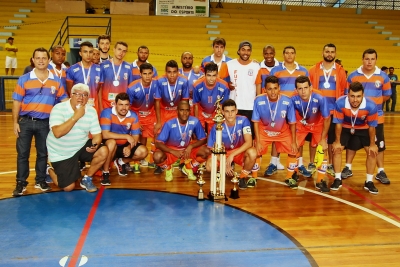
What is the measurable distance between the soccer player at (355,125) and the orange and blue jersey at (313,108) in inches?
6.9

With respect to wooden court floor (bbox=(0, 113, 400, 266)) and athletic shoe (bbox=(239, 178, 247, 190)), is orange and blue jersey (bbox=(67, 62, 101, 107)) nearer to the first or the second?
wooden court floor (bbox=(0, 113, 400, 266))

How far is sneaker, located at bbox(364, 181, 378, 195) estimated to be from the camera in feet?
16.4

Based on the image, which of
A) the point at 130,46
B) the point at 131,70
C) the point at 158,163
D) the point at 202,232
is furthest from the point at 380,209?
the point at 130,46

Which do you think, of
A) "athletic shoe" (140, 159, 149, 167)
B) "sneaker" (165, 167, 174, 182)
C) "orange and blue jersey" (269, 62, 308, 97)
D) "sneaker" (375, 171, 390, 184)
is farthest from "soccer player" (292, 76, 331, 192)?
"athletic shoe" (140, 159, 149, 167)

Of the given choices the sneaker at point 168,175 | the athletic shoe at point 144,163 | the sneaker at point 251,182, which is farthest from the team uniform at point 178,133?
the sneaker at point 251,182

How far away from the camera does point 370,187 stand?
5.06 m

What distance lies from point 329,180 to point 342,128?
0.76 m

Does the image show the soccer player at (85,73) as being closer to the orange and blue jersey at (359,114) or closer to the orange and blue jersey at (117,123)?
the orange and blue jersey at (117,123)

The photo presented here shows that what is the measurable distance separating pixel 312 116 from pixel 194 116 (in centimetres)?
157

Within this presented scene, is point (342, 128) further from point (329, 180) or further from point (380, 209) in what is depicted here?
point (380, 209)

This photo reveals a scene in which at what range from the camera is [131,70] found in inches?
239

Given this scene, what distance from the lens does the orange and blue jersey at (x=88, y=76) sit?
5590mm

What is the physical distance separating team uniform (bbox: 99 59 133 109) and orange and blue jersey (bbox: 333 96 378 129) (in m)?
2.91

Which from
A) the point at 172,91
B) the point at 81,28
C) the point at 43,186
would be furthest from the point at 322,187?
the point at 81,28
